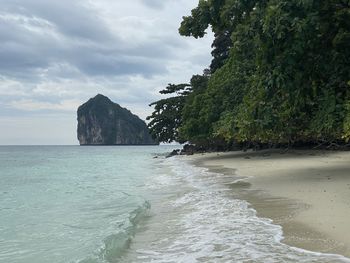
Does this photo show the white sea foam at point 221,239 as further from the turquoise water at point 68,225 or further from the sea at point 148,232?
the turquoise water at point 68,225

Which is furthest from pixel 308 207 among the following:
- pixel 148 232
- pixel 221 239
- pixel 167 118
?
pixel 167 118

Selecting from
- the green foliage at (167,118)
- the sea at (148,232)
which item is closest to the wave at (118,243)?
the sea at (148,232)

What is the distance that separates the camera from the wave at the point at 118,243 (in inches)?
253

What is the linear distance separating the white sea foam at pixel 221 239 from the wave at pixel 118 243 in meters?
0.40

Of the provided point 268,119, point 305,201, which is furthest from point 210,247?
point 268,119

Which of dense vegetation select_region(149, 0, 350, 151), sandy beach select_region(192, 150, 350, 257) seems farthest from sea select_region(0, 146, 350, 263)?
dense vegetation select_region(149, 0, 350, 151)

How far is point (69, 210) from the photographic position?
12.3 metres

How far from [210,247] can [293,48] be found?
6848 millimetres

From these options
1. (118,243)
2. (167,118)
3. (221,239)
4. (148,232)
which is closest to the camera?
(221,239)

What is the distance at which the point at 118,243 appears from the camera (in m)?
7.32

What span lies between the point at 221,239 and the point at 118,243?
1822mm

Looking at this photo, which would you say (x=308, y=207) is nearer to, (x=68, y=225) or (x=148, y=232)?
(x=148, y=232)

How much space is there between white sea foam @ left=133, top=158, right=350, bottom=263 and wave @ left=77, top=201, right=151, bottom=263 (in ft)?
1.31

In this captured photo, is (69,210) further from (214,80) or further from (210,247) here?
(214,80)
